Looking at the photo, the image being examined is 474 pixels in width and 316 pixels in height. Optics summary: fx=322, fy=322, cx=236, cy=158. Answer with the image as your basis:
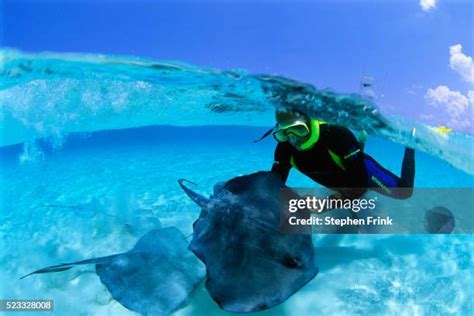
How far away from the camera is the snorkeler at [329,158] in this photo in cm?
580

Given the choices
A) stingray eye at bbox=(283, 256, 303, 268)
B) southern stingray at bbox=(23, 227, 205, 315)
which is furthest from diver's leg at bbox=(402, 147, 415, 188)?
southern stingray at bbox=(23, 227, 205, 315)

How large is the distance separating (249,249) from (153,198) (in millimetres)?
6959

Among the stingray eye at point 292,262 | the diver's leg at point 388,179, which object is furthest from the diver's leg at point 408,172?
the stingray eye at point 292,262

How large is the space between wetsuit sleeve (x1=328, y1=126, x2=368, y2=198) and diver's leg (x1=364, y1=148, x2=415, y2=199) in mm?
269

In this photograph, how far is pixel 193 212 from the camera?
28.9ft

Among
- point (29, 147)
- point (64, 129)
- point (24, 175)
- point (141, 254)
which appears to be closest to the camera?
point (141, 254)

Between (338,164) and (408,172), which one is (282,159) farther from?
(408,172)

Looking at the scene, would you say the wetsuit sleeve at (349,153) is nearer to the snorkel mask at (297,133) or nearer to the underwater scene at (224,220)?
the underwater scene at (224,220)

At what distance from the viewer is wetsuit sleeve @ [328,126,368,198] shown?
233 inches

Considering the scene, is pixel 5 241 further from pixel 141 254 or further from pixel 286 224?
pixel 286 224

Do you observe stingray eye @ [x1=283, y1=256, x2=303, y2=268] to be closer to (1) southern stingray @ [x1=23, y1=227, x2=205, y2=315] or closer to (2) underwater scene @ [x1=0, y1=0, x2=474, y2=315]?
(2) underwater scene @ [x1=0, y1=0, x2=474, y2=315]

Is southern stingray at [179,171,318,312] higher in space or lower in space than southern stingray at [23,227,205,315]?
higher

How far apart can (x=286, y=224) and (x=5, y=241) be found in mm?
7829

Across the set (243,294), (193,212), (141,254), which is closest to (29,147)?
(193,212)
